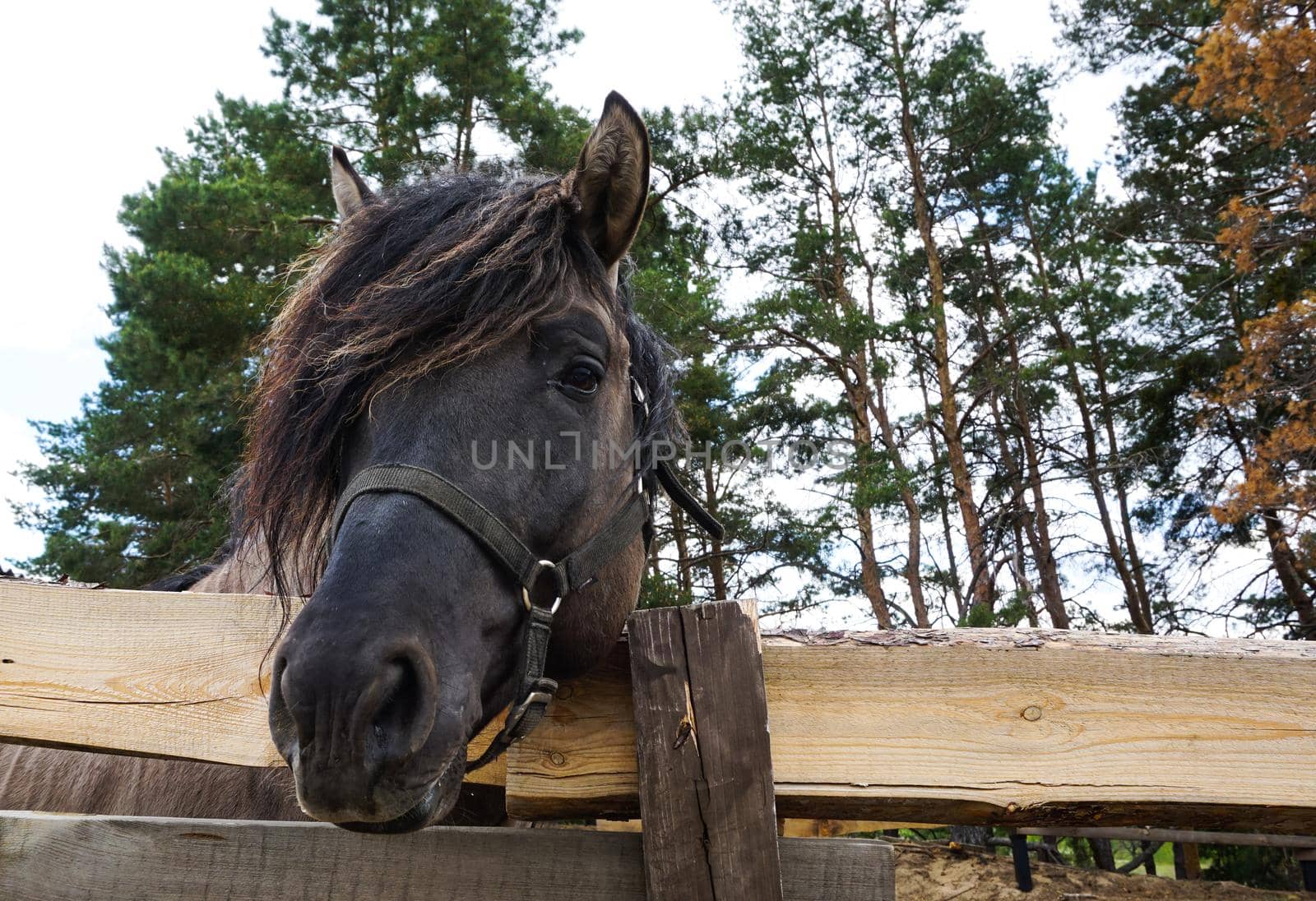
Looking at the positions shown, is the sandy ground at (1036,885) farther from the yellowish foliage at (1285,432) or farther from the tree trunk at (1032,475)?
the tree trunk at (1032,475)

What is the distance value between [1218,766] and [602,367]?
1451mm

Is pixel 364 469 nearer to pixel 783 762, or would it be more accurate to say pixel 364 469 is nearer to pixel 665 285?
pixel 783 762

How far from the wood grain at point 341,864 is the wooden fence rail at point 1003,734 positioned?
0.09 m

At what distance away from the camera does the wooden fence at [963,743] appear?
1.50 m

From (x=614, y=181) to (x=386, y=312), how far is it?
679mm

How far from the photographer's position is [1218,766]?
4.93 ft

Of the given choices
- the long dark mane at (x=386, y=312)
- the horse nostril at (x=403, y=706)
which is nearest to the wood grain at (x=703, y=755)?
the horse nostril at (x=403, y=706)

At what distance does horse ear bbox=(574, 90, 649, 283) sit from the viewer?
1.97 metres

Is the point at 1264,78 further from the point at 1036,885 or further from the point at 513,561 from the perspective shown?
the point at 513,561

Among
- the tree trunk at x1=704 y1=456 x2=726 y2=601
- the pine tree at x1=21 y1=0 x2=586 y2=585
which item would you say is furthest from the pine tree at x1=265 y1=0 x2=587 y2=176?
the tree trunk at x1=704 y1=456 x2=726 y2=601

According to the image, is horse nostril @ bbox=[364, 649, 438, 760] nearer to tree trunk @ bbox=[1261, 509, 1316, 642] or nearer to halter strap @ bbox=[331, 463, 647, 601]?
halter strap @ bbox=[331, 463, 647, 601]

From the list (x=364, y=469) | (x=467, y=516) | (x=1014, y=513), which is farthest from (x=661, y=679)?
(x=1014, y=513)

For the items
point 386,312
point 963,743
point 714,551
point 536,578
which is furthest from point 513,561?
point 714,551

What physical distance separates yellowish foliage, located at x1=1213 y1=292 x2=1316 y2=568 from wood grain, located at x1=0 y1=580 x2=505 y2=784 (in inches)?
479
